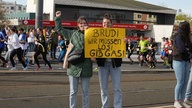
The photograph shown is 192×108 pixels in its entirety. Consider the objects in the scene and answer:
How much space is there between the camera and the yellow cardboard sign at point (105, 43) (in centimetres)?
764

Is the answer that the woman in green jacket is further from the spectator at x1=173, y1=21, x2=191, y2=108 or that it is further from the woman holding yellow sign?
the spectator at x1=173, y1=21, x2=191, y2=108

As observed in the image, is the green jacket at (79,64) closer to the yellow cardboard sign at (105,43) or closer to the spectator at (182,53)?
the yellow cardboard sign at (105,43)

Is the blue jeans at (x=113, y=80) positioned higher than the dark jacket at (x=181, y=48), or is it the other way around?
the dark jacket at (x=181, y=48)

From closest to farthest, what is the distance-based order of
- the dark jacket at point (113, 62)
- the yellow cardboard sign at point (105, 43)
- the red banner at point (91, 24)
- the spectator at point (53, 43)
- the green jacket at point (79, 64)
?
the green jacket at point (79, 64), the yellow cardboard sign at point (105, 43), the dark jacket at point (113, 62), the spectator at point (53, 43), the red banner at point (91, 24)

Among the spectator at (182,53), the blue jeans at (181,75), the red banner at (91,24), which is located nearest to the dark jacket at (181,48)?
the spectator at (182,53)

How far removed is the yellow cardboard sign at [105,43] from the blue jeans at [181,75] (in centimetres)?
160

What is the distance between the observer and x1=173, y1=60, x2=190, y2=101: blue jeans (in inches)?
351

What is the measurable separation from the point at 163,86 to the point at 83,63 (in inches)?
257

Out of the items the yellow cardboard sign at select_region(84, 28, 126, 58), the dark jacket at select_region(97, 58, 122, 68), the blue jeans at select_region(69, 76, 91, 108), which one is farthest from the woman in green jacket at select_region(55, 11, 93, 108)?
the dark jacket at select_region(97, 58, 122, 68)

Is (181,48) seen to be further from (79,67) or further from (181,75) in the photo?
(79,67)

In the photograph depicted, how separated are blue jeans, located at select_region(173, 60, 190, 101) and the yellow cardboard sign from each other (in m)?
1.60

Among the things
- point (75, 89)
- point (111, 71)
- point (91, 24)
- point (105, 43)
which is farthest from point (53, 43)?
point (91, 24)

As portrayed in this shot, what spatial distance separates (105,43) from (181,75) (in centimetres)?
205

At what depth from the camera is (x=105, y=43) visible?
26.0 feet
